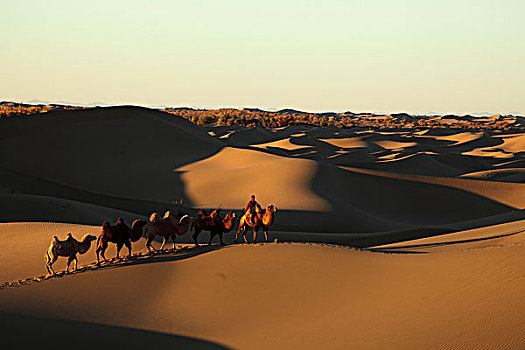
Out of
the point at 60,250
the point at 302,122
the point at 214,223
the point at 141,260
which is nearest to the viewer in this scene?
the point at 60,250

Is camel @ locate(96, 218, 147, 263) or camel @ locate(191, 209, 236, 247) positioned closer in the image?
camel @ locate(96, 218, 147, 263)

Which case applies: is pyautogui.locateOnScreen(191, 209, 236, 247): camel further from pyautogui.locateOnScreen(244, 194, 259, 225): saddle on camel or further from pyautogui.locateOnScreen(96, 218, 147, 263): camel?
pyautogui.locateOnScreen(96, 218, 147, 263): camel

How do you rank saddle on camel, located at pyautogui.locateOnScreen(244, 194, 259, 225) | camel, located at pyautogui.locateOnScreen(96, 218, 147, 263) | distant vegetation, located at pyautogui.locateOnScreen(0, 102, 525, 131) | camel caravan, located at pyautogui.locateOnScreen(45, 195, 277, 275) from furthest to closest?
distant vegetation, located at pyautogui.locateOnScreen(0, 102, 525, 131) → saddle on camel, located at pyautogui.locateOnScreen(244, 194, 259, 225) → camel, located at pyautogui.locateOnScreen(96, 218, 147, 263) → camel caravan, located at pyautogui.locateOnScreen(45, 195, 277, 275)

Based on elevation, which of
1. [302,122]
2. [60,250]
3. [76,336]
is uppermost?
[60,250]

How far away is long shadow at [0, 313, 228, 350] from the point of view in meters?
7.78

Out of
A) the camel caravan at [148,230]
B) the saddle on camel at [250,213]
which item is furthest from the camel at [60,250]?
the saddle on camel at [250,213]

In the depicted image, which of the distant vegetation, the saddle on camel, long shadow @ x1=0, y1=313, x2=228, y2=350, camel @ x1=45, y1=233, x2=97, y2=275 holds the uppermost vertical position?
the saddle on camel

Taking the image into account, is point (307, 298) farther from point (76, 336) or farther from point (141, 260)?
point (141, 260)

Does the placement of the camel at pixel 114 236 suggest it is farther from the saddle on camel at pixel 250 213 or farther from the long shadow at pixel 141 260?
the saddle on camel at pixel 250 213

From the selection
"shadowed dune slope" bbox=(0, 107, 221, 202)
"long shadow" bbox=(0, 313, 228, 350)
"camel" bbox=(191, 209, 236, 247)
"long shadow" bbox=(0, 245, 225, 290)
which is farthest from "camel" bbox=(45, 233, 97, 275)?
"shadowed dune slope" bbox=(0, 107, 221, 202)

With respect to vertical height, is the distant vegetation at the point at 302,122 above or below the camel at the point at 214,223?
below

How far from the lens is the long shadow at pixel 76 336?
7777mm

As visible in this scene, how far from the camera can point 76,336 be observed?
804 cm

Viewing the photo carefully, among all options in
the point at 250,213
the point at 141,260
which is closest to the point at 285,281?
the point at 250,213
